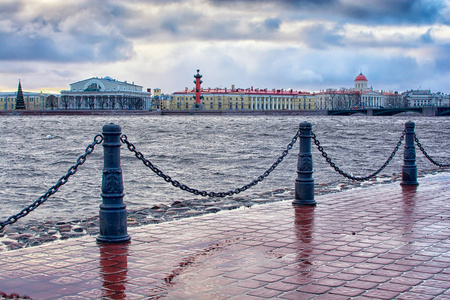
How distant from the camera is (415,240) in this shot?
3963 mm

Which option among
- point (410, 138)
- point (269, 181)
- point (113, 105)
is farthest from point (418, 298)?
point (113, 105)

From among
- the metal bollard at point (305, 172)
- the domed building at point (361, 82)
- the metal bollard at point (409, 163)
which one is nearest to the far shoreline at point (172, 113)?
the domed building at point (361, 82)

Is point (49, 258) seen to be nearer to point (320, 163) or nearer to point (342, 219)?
Answer: point (342, 219)

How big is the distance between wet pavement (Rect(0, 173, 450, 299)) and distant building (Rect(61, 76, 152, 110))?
103 metres

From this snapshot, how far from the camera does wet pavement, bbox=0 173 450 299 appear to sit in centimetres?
285

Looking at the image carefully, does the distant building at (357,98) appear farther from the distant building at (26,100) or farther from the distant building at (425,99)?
the distant building at (26,100)

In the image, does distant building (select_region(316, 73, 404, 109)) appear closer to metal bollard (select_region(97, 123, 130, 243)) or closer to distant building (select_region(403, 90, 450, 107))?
distant building (select_region(403, 90, 450, 107))

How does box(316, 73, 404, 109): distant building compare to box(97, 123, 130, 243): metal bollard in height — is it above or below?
above

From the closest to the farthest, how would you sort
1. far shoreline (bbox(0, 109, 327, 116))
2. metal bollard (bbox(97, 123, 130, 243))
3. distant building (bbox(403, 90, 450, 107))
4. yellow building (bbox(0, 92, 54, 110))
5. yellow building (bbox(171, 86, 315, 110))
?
metal bollard (bbox(97, 123, 130, 243))
far shoreline (bbox(0, 109, 327, 116))
yellow building (bbox(171, 86, 315, 110))
yellow building (bbox(0, 92, 54, 110))
distant building (bbox(403, 90, 450, 107))

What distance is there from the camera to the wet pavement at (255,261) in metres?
2.85

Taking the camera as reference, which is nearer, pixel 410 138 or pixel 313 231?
pixel 313 231

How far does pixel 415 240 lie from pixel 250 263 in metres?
1.29

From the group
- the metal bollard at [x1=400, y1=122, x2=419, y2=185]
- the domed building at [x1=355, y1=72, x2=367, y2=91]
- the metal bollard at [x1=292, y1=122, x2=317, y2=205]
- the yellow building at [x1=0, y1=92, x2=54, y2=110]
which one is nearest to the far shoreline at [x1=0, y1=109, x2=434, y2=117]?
the yellow building at [x1=0, y1=92, x2=54, y2=110]

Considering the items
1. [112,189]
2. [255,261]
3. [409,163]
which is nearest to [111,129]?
[112,189]
